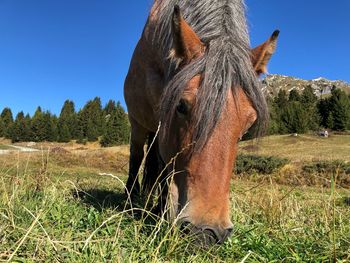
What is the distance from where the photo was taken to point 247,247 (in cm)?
262

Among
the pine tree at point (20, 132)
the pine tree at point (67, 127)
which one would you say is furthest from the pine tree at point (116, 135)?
the pine tree at point (20, 132)

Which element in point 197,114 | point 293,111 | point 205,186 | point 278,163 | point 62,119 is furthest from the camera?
point 62,119

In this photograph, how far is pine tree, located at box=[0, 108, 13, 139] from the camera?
245 feet

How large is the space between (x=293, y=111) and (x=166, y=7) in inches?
2247

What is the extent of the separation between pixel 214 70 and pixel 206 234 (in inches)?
49.3

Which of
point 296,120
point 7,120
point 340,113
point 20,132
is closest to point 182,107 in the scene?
point 296,120

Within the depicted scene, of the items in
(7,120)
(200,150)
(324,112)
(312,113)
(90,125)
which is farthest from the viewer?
(7,120)

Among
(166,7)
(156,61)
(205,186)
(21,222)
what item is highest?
(166,7)

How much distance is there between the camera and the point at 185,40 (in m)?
3.21

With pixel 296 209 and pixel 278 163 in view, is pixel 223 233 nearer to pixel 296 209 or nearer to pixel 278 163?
pixel 296 209

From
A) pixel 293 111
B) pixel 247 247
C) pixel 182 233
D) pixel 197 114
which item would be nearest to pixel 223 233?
pixel 182 233

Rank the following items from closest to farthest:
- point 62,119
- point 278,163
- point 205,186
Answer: point 205,186 → point 278,163 → point 62,119

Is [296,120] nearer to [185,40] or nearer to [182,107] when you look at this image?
[185,40]

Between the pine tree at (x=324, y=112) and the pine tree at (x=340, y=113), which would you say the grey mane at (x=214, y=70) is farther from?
the pine tree at (x=324, y=112)
